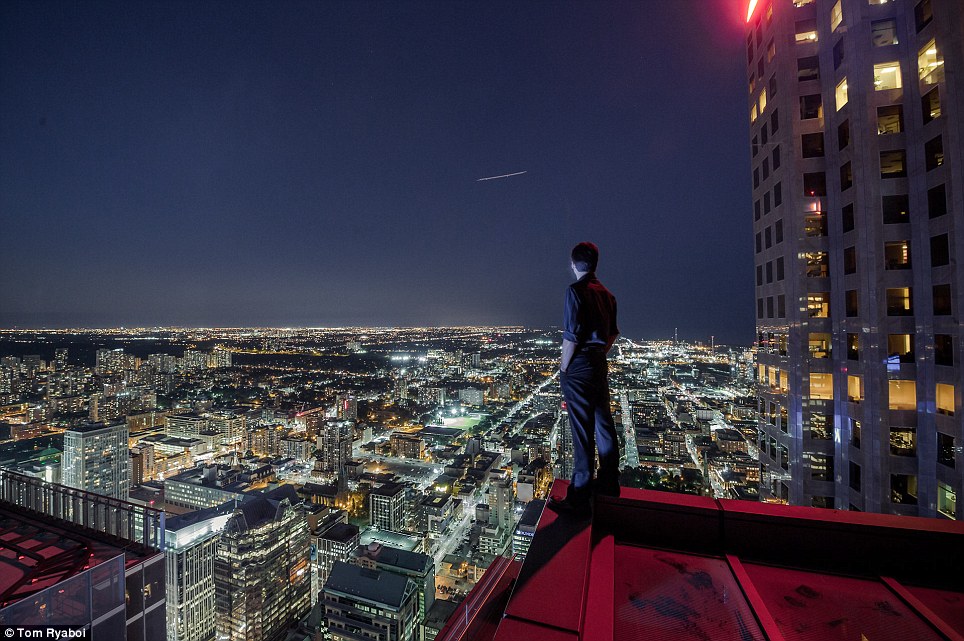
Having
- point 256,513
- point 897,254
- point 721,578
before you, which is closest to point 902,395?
point 897,254

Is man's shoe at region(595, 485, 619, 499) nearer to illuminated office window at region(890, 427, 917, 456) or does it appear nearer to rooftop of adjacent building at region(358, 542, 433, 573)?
illuminated office window at region(890, 427, 917, 456)

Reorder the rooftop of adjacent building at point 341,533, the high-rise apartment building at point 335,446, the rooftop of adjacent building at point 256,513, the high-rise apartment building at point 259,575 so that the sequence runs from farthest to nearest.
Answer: the high-rise apartment building at point 335,446 → the rooftop of adjacent building at point 341,533 → the rooftop of adjacent building at point 256,513 → the high-rise apartment building at point 259,575

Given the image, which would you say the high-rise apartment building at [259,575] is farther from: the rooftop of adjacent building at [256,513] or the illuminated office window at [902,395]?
the illuminated office window at [902,395]

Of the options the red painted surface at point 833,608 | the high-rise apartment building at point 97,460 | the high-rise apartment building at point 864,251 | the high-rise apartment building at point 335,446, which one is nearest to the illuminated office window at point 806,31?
the high-rise apartment building at point 864,251

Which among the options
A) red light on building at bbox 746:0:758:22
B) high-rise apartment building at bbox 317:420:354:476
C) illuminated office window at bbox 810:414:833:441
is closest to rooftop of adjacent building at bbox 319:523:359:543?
high-rise apartment building at bbox 317:420:354:476

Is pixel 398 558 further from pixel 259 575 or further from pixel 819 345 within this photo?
pixel 819 345
